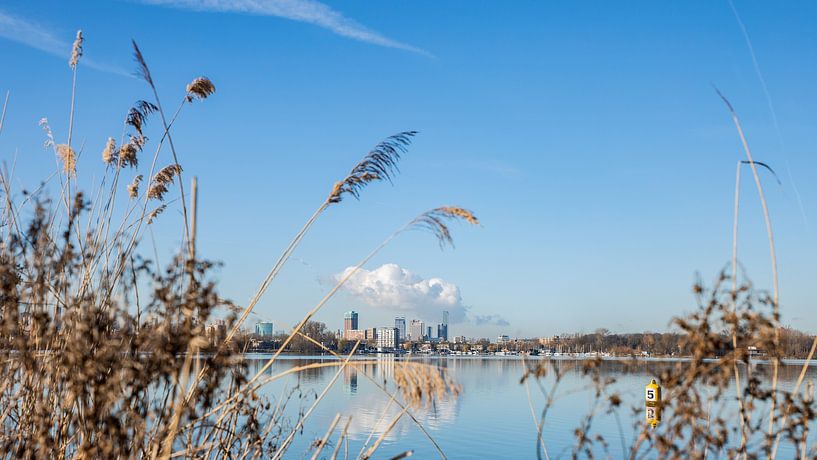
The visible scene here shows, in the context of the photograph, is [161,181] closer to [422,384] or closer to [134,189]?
[134,189]

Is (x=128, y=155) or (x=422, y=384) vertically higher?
(x=128, y=155)

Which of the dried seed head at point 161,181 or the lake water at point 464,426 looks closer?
the dried seed head at point 161,181

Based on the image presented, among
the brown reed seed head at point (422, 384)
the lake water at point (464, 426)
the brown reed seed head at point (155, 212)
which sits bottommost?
the lake water at point (464, 426)

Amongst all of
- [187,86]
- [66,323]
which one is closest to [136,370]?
[66,323]

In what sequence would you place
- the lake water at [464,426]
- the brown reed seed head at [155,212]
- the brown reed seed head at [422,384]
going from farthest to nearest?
the lake water at [464,426]
the brown reed seed head at [155,212]
the brown reed seed head at [422,384]

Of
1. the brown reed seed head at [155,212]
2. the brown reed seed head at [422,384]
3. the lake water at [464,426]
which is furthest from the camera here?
the lake water at [464,426]

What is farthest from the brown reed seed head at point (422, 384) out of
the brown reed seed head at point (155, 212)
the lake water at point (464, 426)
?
the lake water at point (464, 426)

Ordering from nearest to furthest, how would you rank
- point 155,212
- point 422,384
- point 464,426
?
point 422,384 < point 155,212 < point 464,426

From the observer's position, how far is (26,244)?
3.80 m

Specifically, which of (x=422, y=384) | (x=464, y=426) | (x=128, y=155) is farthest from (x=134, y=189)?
(x=464, y=426)

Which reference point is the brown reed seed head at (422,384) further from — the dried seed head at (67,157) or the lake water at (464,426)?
the lake water at (464,426)

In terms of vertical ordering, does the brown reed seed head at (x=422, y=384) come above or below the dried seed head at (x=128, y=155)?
below

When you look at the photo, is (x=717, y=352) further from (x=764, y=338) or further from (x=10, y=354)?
(x=10, y=354)

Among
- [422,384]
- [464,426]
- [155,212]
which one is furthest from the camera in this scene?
[464,426]
